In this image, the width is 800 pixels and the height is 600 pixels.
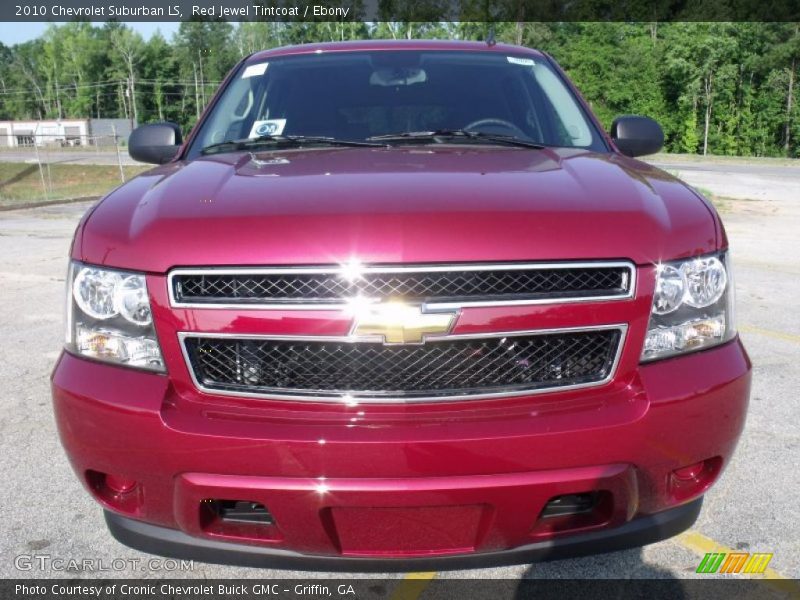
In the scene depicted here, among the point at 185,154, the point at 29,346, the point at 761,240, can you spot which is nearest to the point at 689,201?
the point at 185,154

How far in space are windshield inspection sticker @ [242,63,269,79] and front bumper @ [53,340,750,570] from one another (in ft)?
6.48

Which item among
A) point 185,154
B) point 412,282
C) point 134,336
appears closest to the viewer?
point 412,282

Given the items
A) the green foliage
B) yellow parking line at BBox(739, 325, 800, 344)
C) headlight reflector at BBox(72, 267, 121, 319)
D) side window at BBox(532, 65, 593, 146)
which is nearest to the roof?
side window at BBox(532, 65, 593, 146)

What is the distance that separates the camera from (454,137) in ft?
9.62

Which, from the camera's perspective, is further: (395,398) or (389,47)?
(389,47)

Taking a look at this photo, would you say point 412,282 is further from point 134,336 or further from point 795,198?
point 795,198

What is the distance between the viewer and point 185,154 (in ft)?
10.0

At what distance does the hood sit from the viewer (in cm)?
182

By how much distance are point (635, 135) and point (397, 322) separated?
6.72ft

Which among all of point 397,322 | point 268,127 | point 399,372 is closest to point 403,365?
point 399,372

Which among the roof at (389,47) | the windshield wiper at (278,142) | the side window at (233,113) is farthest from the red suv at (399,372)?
the roof at (389,47)

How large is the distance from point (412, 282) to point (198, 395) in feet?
2.08

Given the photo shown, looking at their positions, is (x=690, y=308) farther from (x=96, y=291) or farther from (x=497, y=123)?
(x=96, y=291)

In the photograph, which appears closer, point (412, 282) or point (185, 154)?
point (412, 282)
